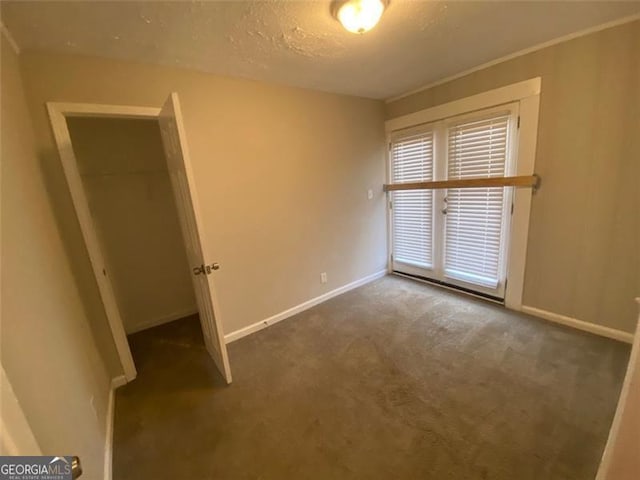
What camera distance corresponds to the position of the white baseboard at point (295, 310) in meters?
2.62

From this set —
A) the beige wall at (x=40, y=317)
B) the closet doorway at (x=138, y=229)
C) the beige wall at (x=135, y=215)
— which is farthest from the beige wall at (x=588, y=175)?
the beige wall at (x=135, y=215)

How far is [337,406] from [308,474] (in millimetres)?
436

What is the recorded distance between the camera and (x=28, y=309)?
98 centimetres

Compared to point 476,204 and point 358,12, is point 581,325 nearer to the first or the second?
point 476,204

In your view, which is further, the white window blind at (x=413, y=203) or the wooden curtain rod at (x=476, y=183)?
the white window blind at (x=413, y=203)

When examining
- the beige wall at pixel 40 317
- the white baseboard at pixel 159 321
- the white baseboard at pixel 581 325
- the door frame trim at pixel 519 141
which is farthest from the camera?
the white baseboard at pixel 159 321

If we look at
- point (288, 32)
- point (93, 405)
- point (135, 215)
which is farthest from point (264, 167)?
point (93, 405)

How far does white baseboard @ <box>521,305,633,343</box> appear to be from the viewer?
7.04 feet

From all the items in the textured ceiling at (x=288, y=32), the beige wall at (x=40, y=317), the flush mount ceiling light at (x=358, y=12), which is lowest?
the beige wall at (x=40, y=317)

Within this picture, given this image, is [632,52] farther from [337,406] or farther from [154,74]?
[154,74]

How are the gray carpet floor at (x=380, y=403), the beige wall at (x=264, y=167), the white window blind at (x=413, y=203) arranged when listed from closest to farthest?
the gray carpet floor at (x=380, y=403)
the beige wall at (x=264, y=167)
the white window blind at (x=413, y=203)

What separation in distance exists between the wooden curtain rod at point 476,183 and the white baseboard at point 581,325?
44.9 inches

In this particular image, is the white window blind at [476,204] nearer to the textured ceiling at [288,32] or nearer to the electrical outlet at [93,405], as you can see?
the textured ceiling at [288,32]

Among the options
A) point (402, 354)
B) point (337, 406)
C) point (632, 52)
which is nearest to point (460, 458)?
point (337, 406)
